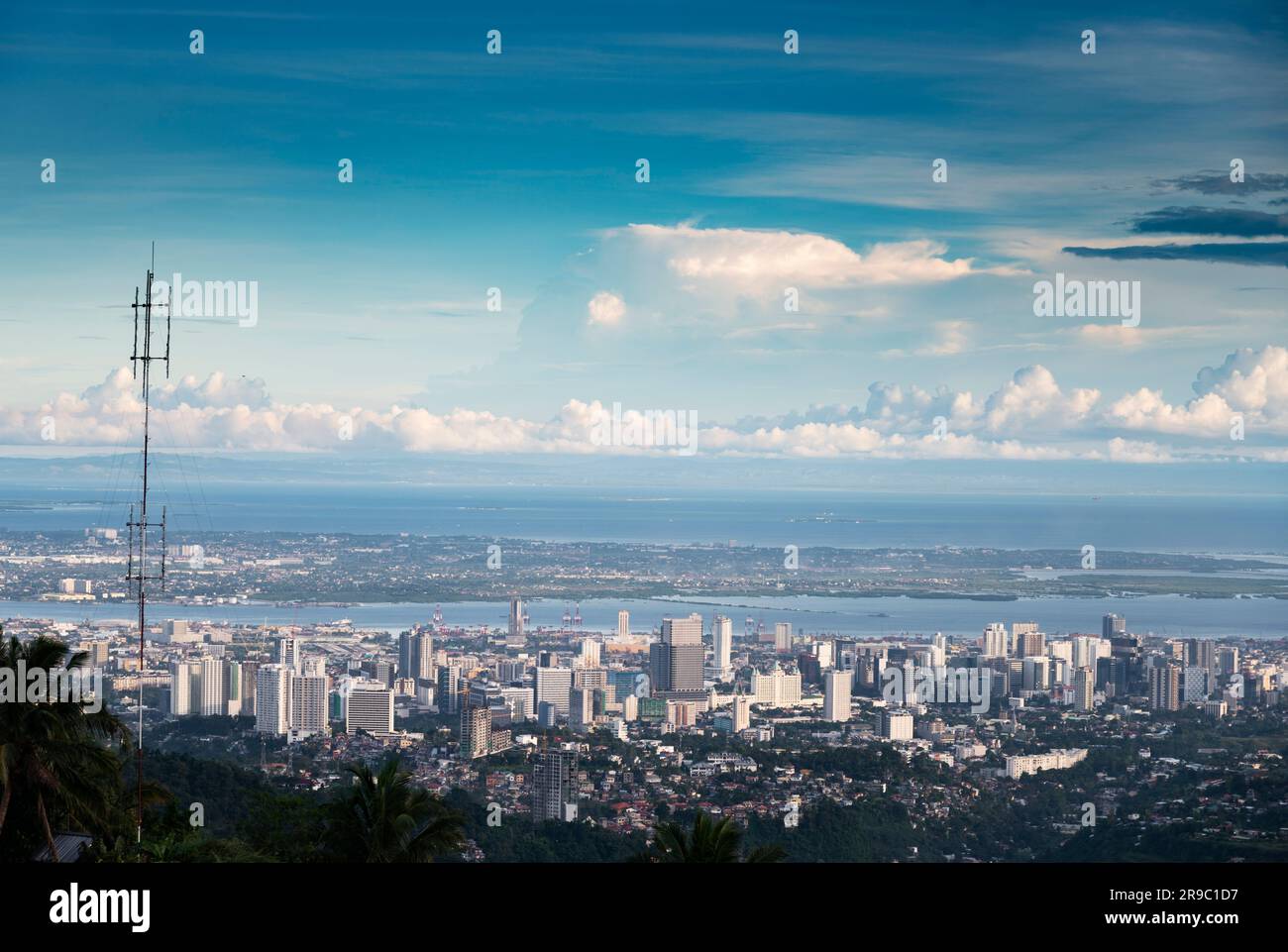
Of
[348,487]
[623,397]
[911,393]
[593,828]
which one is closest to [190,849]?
[593,828]

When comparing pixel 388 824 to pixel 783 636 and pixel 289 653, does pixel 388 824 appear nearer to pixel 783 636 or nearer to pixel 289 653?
pixel 289 653

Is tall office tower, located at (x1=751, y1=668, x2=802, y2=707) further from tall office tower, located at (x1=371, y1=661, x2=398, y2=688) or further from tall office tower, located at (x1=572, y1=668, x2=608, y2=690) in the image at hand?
tall office tower, located at (x1=371, y1=661, x2=398, y2=688)

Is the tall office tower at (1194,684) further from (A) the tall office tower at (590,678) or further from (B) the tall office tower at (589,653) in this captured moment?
(B) the tall office tower at (589,653)

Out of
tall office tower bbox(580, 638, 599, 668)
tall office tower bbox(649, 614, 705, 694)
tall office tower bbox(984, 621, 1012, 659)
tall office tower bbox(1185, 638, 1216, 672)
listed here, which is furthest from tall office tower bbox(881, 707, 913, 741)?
tall office tower bbox(580, 638, 599, 668)

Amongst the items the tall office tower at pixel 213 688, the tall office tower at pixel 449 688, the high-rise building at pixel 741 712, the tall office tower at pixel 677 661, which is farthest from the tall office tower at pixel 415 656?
the high-rise building at pixel 741 712

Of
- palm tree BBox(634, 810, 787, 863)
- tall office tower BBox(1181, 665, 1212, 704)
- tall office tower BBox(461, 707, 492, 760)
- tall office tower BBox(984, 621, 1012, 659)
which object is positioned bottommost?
tall office tower BBox(461, 707, 492, 760)

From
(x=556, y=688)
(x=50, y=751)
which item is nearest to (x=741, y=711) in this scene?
(x=556, y=688)
